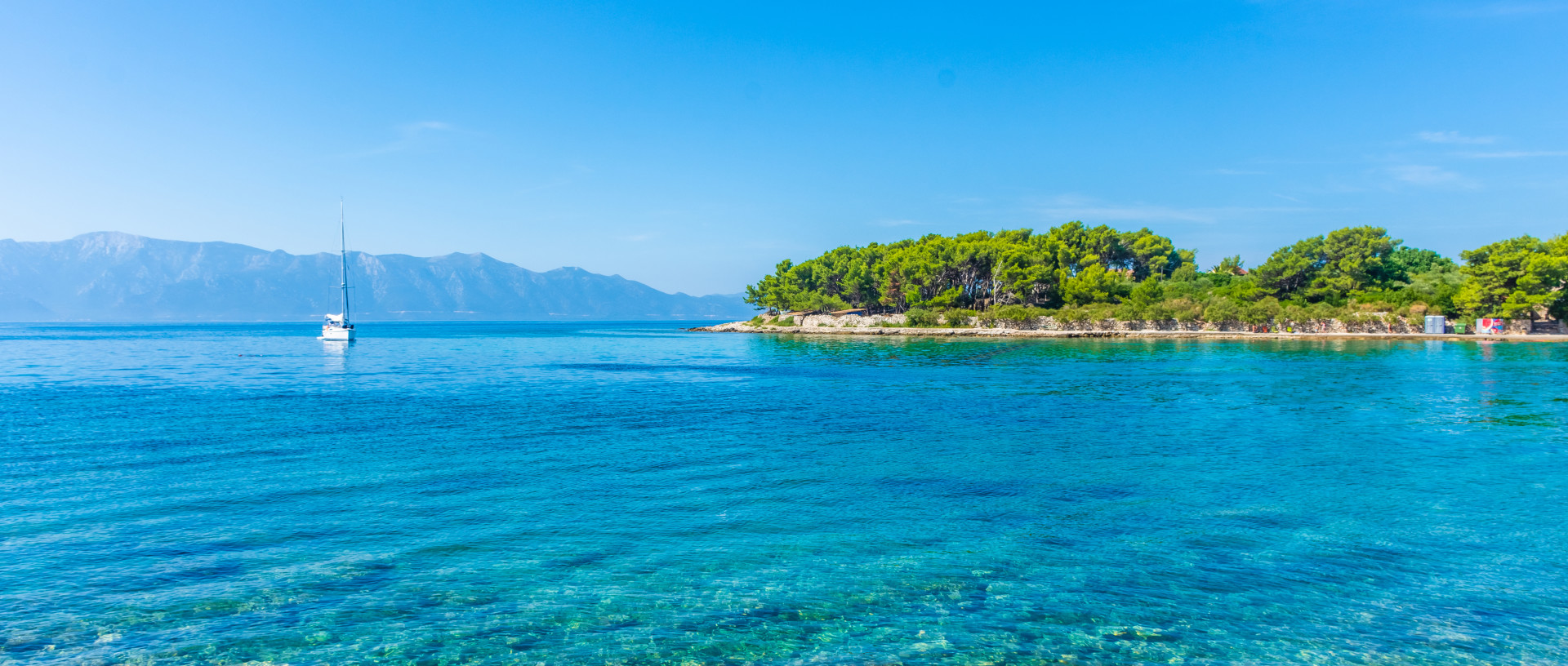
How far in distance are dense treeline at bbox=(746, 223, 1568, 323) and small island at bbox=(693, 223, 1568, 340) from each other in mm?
190

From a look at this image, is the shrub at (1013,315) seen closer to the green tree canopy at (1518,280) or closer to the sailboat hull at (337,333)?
the green tree canopy at (1518,280)

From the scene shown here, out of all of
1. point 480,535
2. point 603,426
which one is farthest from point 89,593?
point 603,426

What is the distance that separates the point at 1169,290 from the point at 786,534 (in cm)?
10385

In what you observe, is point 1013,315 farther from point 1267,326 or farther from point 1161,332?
point 1267,326

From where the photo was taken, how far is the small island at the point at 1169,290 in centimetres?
7825

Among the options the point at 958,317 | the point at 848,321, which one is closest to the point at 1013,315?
the point at 958,317

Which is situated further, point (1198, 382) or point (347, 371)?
point (347, 371)

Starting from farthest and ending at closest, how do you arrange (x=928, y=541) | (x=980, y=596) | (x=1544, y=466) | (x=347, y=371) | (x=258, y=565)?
(x=347, y=371)
(x=1544, y=466)
(x=928, y=541)
(x=258, y=565)
(x=980, y=596)

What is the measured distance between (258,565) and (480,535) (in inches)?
112

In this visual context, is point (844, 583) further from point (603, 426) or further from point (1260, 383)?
point (1260, 383)

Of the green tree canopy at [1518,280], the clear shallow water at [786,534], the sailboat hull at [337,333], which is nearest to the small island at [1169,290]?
the green tree canopy at [1518,280]

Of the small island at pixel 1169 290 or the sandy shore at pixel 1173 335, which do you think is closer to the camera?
the sandy shore at pixel 1173 335

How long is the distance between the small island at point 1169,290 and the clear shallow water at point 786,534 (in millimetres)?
66694

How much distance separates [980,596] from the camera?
29.8ft
